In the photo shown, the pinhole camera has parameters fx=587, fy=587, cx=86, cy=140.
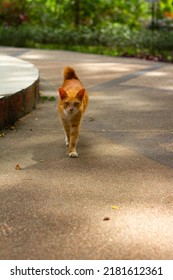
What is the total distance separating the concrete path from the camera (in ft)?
10.9

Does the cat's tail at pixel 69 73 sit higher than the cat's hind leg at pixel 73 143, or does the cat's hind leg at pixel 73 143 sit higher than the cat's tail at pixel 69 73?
the cat's tail at pixel 69 73

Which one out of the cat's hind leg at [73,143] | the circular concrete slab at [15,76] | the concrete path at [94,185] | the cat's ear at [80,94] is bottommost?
the concrete path at [94,185]

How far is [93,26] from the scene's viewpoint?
16797 mm

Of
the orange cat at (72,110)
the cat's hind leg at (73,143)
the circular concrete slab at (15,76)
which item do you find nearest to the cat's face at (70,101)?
the orange cat at (72,110)

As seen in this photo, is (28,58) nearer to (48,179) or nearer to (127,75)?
(127,75)

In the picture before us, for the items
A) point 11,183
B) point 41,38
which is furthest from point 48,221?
point 41,38

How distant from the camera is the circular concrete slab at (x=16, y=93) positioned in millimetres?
5984

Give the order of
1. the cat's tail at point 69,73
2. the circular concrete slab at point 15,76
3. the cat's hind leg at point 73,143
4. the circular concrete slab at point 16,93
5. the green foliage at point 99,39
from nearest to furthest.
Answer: the cat's hind leg at point 73,143 < the cat's tail at point 69,73 < the circular concrete slab at point 16,93 < the circular concrete slab at point 15,76 < the green foliage at point 99,39

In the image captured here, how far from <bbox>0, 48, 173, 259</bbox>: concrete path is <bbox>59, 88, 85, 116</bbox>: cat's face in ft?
1.35

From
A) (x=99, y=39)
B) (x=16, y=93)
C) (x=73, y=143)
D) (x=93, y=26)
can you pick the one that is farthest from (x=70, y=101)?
(x=93, y=26)

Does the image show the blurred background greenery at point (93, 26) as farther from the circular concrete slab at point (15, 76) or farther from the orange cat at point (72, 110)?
the orange cat at point (72, 110)

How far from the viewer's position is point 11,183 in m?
4.32

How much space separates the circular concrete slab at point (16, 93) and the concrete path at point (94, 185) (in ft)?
0.40

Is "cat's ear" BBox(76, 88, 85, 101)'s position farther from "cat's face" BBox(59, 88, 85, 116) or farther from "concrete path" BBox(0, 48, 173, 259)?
"concrete path" BBox(0, 48, 173, 259)
